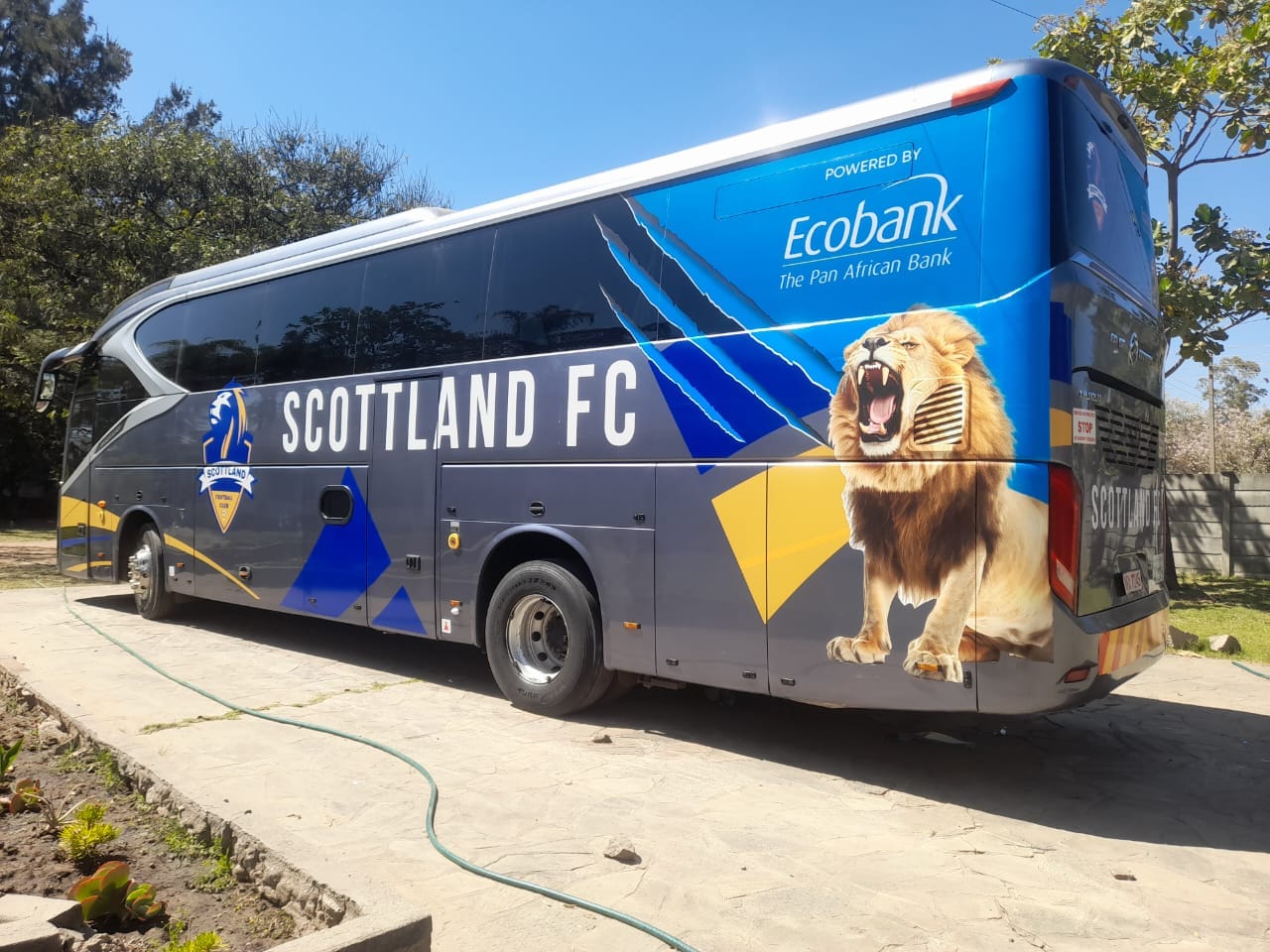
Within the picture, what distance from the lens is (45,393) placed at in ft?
38.5

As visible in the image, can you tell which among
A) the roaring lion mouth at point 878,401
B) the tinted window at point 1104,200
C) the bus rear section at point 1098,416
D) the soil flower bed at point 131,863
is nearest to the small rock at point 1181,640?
the bus rear section at point 1098,416

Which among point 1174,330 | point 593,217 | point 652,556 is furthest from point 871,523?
point 1174,330

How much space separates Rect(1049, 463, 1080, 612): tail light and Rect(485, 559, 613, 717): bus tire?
2934 millimetres

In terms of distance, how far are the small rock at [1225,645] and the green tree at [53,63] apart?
140ft

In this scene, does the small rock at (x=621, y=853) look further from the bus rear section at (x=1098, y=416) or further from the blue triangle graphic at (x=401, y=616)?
the blue triangle graphic at (x=401, y=616)

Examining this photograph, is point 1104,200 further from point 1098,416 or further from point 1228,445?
point 1228,445

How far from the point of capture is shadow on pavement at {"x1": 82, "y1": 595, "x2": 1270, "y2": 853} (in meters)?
4.77

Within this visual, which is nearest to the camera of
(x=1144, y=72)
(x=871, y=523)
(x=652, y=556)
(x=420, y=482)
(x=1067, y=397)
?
(x=1067, y=397)

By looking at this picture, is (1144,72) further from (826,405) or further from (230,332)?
(230,332)

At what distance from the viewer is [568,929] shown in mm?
3398

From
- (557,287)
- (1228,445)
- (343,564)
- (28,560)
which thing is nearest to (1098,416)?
(557,287)

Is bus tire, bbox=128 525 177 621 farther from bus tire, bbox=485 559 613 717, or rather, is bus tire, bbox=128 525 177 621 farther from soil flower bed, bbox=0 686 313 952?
bus tire, bbox=485 559 613 717

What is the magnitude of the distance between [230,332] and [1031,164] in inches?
308

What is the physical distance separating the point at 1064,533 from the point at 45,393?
12146mm
